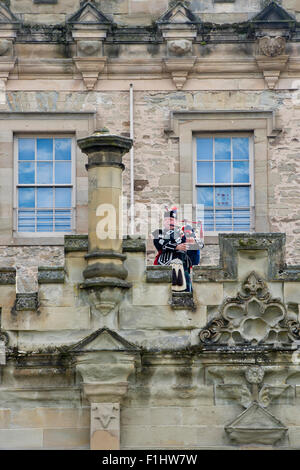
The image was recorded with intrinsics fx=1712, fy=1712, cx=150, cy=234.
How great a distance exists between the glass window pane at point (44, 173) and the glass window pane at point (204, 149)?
9.03 ft

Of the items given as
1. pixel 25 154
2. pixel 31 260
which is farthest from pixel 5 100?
pixel 31 260

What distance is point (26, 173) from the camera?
104 feet

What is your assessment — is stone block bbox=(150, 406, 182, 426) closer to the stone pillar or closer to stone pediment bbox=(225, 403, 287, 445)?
stone pediment bbox=(225, 403, 287, 445)

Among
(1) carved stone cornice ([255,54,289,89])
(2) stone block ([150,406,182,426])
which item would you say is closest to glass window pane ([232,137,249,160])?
(1) carved stone cornice ([255,54,289,89])

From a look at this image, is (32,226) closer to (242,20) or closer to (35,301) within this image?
(242,20)

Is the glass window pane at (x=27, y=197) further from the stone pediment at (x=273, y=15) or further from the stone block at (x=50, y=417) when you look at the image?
the stone block at (x=50, y=417)

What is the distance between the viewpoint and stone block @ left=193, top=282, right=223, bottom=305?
23594 millimetres

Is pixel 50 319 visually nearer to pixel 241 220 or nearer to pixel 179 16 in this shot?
pixel 241 220

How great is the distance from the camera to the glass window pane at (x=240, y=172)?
31.5 m

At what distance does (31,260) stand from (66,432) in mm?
7948

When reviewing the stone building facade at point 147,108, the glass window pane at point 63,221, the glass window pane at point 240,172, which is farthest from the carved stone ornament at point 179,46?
the glass window pane at point 63,221

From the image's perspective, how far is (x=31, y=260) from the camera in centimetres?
3089

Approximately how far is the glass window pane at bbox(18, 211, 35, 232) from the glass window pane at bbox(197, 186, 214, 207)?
307 centimetres
